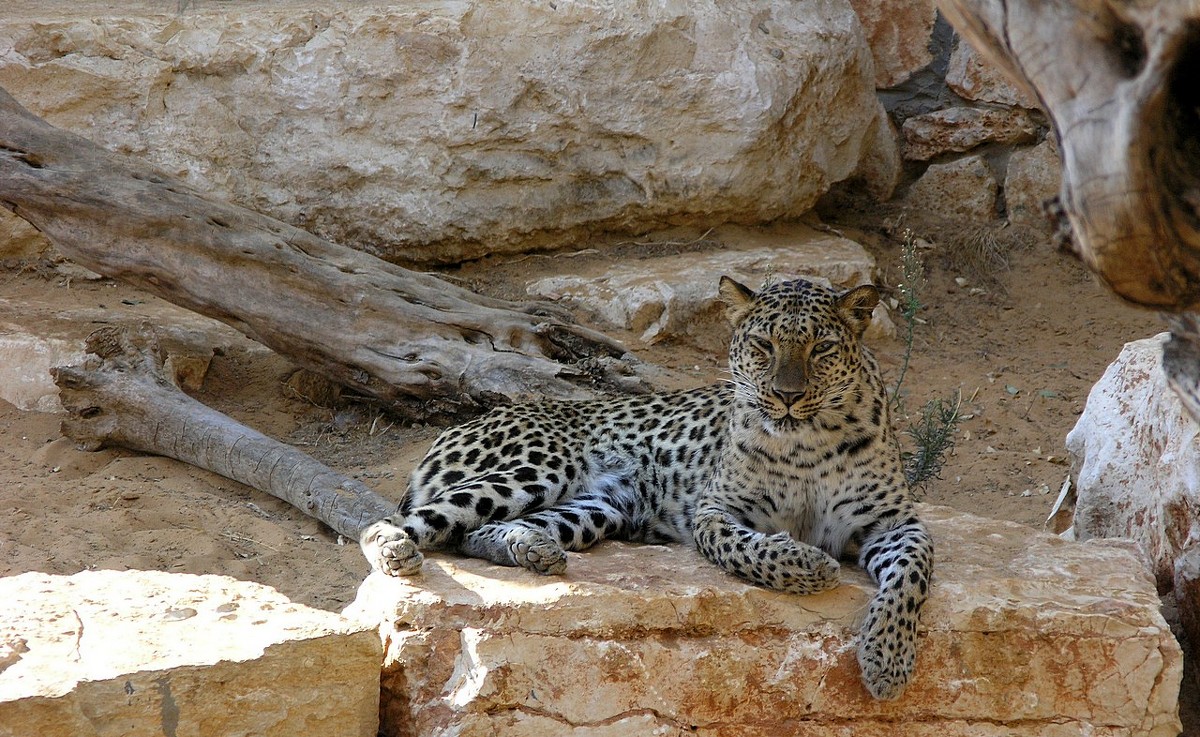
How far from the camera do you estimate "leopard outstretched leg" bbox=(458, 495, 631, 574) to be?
4996mm

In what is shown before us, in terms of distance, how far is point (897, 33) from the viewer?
11977 mm

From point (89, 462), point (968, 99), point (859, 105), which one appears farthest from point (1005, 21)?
point (968, 99)

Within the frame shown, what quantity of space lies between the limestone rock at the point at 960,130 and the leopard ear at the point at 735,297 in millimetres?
6854


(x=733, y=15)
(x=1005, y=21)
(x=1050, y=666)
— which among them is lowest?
(x=1050, y=666)

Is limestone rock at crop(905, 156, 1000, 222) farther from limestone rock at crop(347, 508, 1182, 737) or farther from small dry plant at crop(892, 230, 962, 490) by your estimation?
limestone rock at crop(347, 508, 1182, 737)

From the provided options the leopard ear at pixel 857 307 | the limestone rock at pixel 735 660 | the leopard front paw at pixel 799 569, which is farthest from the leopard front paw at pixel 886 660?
the leopard ear at pixel 857 307

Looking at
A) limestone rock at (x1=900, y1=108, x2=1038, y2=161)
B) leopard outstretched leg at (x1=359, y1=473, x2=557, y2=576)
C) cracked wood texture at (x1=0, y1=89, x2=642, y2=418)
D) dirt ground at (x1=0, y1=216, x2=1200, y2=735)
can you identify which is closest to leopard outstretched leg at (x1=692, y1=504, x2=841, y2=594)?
leopard outstretched leg at (x1=359, y1=473, x2=557, y2=576)

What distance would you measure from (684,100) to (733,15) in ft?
3.08

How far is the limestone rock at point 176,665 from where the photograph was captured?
13.6 feet

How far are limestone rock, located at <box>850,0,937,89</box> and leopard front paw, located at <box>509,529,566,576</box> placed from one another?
8.52 m

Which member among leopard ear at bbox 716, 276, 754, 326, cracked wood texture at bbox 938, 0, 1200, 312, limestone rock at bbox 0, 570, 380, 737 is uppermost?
cracked wood texture at bbox 938, 0, 1200, 312

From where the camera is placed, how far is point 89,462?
7566 mm

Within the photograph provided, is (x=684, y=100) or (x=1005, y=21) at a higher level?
(x=1005, y=21)

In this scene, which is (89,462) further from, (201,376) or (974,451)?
(974,451)
